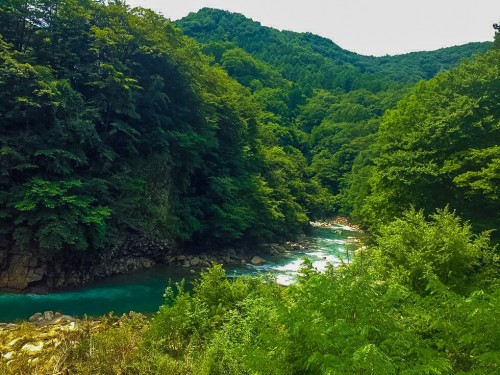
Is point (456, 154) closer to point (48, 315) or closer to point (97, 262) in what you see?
point (48, 315)

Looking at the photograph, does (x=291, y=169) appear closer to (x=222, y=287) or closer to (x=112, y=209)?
(x=112, y=209)

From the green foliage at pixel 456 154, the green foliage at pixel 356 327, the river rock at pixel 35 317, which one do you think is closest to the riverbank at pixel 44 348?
the green foliage at pixel 356 327

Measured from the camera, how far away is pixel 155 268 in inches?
1070

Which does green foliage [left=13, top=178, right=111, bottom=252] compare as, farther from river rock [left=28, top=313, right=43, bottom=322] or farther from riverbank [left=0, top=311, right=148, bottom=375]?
riverbank [left=0, top=311, right=148, bottom=375]

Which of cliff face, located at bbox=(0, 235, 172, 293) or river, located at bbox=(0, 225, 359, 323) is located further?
cliff face, located at bbox=(0, 235, 172, 293)

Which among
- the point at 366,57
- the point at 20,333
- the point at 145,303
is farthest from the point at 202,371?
the point at 366,57

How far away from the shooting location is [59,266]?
21.7 metres

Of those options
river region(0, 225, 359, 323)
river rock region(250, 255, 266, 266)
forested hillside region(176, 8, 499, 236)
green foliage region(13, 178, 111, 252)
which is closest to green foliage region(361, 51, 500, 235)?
forested hillside region(176, 8, 499, 236)

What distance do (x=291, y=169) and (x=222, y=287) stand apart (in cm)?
3659

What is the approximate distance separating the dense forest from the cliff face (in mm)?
607

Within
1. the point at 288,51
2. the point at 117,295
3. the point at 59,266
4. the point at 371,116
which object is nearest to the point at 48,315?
the point at 117,295

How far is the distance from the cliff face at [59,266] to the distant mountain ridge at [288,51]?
9180 cm

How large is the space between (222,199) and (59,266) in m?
14.6

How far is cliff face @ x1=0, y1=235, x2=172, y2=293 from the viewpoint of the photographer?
20.4 meters
